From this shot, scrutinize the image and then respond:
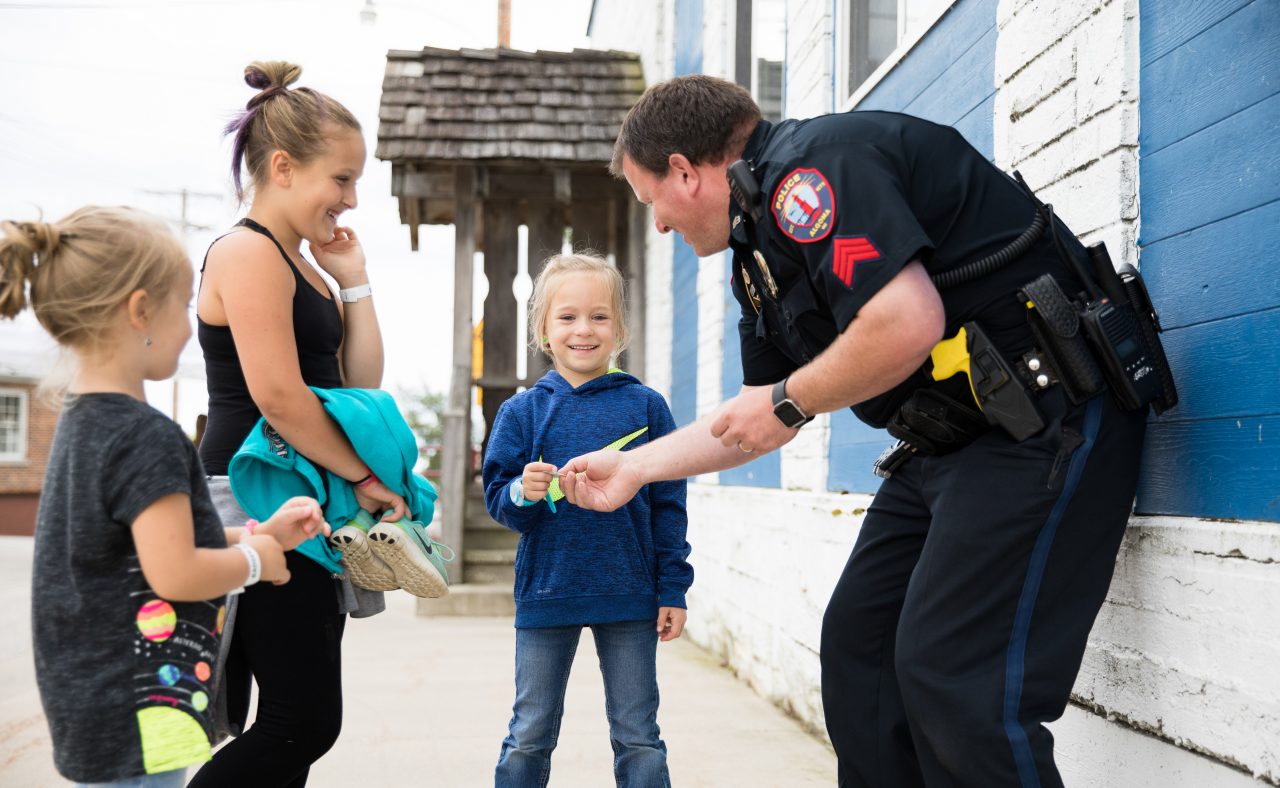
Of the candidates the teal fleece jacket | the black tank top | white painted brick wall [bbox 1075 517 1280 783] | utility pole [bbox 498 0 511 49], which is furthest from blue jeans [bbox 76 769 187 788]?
utility pole [bbox 498 0 511 49]

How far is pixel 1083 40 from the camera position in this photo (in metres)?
2.65

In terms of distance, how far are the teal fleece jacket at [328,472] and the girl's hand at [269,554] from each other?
0.23 m

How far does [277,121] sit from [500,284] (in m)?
6.75

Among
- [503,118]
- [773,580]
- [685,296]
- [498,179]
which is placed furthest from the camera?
[498,179]

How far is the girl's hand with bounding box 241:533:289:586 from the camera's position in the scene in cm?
195

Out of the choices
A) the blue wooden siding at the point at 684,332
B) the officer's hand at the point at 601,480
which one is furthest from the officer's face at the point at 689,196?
the blue wooden siding at the point at 684,332

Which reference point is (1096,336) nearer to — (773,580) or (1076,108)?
(1076,108)

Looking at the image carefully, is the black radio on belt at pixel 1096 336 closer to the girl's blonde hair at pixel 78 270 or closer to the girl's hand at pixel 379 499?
the girl's hand at pixel 379 499

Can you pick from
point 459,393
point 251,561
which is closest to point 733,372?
point 459,393

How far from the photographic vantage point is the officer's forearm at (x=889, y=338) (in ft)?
6.30

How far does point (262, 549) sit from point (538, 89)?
7189mm

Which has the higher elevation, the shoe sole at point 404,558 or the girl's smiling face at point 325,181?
the girl's smiling face at point 325,181

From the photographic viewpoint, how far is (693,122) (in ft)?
7.96

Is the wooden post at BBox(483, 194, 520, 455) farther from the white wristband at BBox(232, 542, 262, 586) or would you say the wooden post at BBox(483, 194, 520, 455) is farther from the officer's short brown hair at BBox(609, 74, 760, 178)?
the white wristband at BBox(232, 542, 262, 586)
